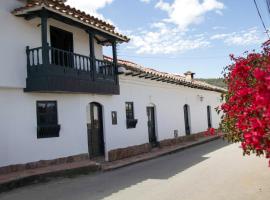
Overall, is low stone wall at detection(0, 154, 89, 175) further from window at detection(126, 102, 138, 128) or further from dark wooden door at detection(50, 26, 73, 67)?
window at detection(126, 102, 138, 128)

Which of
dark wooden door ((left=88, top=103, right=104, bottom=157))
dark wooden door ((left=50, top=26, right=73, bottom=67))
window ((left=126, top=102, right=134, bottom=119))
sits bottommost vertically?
dark wooden door ((left=88, top=103, right=104, bottom=157))

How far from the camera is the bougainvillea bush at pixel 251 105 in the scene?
3.51m

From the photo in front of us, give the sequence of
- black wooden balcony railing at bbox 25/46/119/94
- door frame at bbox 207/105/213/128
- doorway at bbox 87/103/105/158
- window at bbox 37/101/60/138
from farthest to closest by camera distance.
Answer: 1. door frame at bbox 207/105/213/128
2. doorway at bbox 87/103/105/158
3. window at bbox 37/101/60/138
4. black wooden balcony railing at bbox 25/46/119/94

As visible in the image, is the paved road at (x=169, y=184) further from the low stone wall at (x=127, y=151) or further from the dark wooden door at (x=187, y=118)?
the dark wooden door at (x=187, y=118)

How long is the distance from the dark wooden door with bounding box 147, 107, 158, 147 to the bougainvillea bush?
490 inches

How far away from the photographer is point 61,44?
13.2 m

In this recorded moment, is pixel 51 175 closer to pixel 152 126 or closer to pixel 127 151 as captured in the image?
pixel 127 151

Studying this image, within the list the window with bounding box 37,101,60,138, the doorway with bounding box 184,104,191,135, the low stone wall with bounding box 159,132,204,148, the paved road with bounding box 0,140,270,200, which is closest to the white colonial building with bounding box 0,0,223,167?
the window with bounding box 37,101,60,138

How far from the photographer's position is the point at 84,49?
14391 mm

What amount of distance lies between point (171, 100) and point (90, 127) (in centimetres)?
798

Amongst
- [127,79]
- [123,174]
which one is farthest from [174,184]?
[127,79]

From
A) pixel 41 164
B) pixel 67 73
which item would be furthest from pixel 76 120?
pixel 41 164

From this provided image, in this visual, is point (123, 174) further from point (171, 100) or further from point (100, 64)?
point (171, 100)

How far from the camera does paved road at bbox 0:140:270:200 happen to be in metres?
8.34
